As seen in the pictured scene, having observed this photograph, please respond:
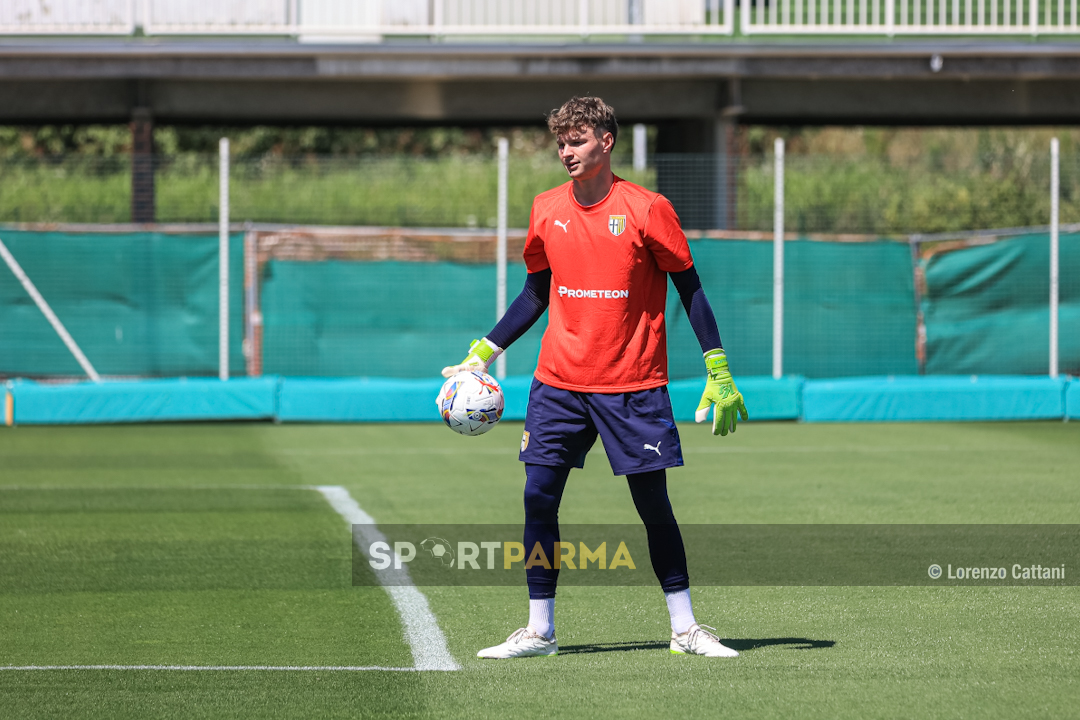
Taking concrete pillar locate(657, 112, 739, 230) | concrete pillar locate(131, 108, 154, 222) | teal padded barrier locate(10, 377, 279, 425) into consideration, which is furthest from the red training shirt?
Result: concrete pillar locate(131, 108, 154, 222)

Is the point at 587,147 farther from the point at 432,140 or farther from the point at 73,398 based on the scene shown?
the point at 432,140

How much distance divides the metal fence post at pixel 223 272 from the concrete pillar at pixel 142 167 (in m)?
1.88

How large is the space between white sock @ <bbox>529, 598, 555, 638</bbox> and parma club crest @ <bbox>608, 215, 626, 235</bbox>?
1398 millimetres

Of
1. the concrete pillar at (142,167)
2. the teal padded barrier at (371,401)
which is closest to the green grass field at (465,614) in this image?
the teal padded barrier at (371,401)

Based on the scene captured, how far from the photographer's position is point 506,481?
35.0ft

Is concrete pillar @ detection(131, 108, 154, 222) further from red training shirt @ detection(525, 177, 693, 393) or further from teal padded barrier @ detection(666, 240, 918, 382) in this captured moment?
red training shirt @ detection(525, 177, 693, 393)

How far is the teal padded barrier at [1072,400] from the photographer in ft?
52.5

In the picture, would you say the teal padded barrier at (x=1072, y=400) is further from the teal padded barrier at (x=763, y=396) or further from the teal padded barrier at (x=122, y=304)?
the teal padded barrier at (x=122, y=304)

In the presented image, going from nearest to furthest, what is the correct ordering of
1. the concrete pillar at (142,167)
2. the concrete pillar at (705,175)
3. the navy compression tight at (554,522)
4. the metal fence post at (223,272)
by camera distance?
1. the navy compression tight at (554,522)
2. the metal fence post at (223,272)
3. the concrete pillar at (705,175)
4. the concrete pillar at (142,167)

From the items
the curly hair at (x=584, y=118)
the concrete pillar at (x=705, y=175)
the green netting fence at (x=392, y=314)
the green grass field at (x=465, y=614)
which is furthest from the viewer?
the concrete pillar at (x=705, y=175)

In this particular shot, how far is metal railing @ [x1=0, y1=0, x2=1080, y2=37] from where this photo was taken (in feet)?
61.0

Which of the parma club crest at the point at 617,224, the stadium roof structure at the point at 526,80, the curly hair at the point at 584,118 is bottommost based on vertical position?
the parma club crest at the point at 617,224

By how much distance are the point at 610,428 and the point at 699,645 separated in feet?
2.85

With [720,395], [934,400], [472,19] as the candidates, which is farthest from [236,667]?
[472,19]
